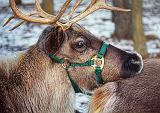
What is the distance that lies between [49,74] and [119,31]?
31.9 ft

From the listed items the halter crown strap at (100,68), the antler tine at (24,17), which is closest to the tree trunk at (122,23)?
the halter crown strap at (100,68)

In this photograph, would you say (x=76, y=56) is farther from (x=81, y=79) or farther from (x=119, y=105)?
(x=119, y=105)

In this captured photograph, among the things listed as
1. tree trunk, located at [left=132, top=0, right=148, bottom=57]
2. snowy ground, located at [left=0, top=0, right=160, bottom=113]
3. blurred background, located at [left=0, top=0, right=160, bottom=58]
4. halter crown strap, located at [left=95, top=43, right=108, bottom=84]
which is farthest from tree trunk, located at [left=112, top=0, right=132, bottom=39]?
halter crown strap, located at [left=95, top=43, right=108, bottom=84]

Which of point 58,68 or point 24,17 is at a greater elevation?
point 24,17

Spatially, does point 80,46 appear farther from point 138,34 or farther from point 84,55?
point 138,34

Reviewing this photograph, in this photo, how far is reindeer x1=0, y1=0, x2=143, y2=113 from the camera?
17.3 ft

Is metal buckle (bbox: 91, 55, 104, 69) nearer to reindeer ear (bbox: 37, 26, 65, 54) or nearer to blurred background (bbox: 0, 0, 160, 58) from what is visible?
reindeer ear (bbox: 37, 26, 65, 54)

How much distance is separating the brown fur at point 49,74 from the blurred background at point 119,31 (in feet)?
20.1

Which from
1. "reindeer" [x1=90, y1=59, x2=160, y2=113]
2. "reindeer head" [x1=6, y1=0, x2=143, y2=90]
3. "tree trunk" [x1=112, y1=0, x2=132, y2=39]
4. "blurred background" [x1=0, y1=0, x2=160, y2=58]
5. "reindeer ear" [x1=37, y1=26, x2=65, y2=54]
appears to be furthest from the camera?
"tree trunk" [x1=112, y1=0, x2=132, y2=39]

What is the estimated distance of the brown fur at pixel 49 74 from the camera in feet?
17.2

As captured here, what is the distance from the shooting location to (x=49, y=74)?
5328 millimetres

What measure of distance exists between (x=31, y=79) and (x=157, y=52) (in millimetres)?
7589

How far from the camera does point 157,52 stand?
12.5 m

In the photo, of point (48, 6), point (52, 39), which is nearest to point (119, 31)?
point (48, 6)
